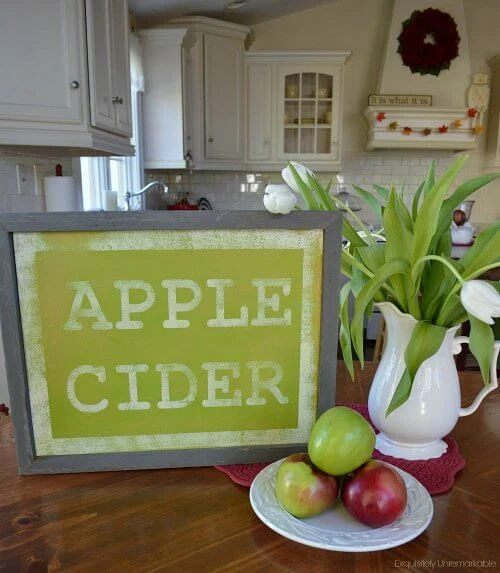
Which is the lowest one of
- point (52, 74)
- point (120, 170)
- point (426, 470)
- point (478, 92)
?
point (426, 470)

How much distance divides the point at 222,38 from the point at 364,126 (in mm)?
1558

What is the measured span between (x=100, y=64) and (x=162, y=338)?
1.83m

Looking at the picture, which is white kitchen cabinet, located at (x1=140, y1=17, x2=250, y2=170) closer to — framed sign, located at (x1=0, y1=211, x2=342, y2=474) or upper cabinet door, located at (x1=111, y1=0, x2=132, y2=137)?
upper cabinet door, located at (x1=111, y1=0, x2=132, y2=137)

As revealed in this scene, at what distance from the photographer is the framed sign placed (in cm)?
66

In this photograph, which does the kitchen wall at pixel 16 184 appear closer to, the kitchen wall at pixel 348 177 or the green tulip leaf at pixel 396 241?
the green tulip leaf at pixel 396 241

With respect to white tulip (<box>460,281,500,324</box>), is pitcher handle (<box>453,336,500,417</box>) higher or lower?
lower

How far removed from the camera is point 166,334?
687 millimetres

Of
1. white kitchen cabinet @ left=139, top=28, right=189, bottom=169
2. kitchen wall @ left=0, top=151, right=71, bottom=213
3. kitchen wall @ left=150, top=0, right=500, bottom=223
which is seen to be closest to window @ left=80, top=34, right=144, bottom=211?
white kitchen cabinet @ left=139, top=28, right=189, bottom=169

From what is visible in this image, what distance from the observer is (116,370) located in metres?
0.69

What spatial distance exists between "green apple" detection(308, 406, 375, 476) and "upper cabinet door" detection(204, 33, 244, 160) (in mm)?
3863

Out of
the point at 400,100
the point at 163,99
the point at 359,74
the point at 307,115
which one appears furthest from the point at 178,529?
the point at 359,74

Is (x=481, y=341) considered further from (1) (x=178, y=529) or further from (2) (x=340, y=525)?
(1) (x=178, y=529)

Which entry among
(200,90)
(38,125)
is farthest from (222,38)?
(38,125)

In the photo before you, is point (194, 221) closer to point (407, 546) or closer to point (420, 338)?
point (420, 338)
